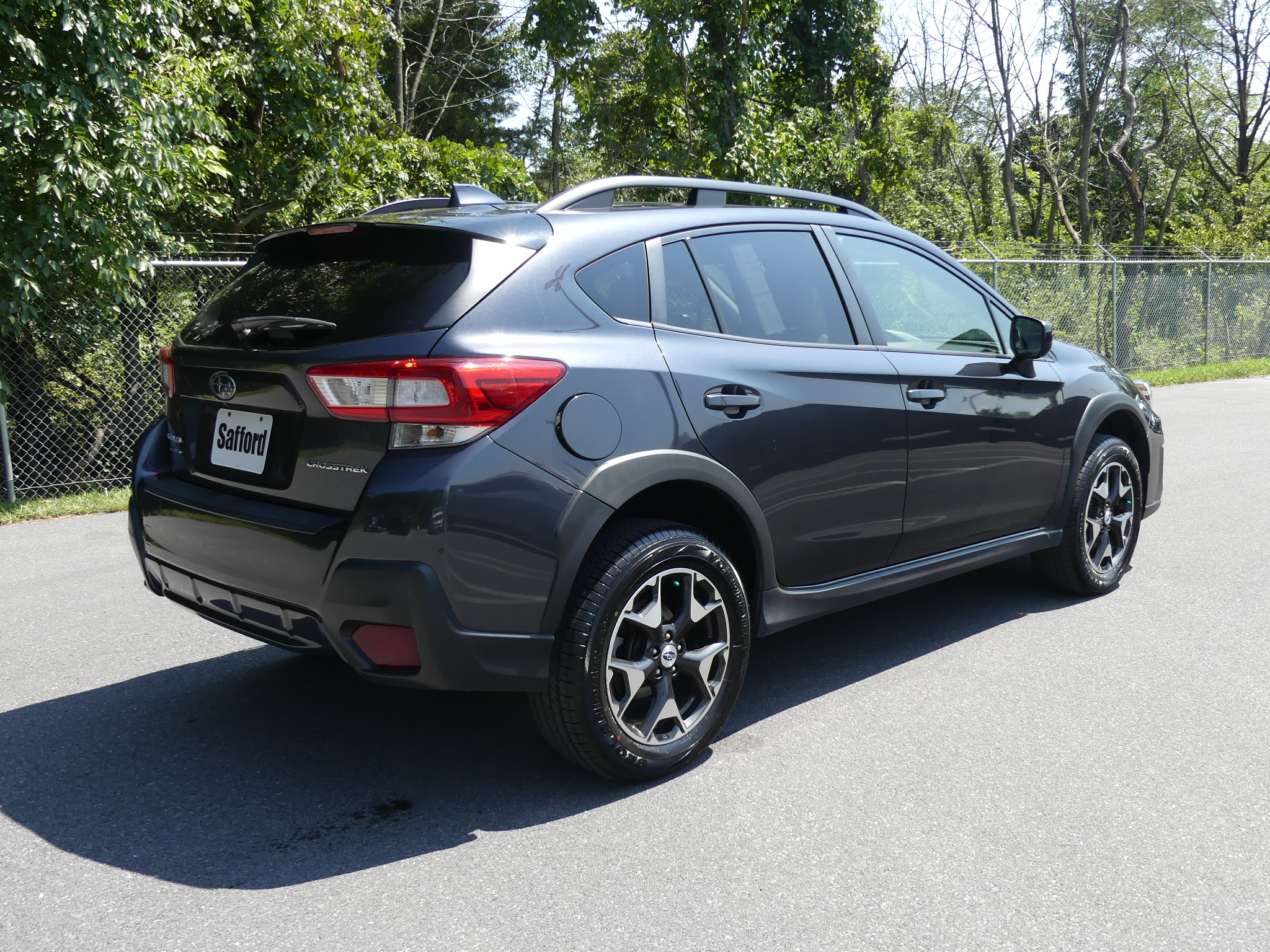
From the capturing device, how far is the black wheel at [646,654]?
2.99 meters

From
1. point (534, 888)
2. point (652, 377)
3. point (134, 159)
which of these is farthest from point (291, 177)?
point (534, 888)

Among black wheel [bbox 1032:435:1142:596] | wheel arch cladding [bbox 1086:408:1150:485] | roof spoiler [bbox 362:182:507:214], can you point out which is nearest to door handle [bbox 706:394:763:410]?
roof spoiler [bbox 362:182:507:214]

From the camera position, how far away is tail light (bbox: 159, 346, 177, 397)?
3523 mm

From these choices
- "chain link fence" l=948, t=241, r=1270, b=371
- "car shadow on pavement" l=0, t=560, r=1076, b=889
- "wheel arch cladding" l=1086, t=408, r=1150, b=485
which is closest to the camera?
"car shadow on pavement" l=0, t=560, r=1076, b=889

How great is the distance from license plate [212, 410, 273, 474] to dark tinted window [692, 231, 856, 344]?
4.76ft

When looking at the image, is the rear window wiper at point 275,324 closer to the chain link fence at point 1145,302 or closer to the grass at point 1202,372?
the chain link fence at point 1145,302

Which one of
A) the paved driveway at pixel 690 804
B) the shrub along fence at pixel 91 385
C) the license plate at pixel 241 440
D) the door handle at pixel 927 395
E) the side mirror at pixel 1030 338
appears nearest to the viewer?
the paved driveway at pixel 690 804

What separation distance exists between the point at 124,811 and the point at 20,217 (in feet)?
20.1

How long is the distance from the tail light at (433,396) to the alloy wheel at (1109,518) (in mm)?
3253

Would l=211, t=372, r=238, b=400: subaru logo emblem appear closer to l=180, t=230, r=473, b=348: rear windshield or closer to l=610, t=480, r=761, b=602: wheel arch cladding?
l=180, t=230, r=473, b=348: rear windshield

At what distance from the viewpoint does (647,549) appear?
3084 millimetres

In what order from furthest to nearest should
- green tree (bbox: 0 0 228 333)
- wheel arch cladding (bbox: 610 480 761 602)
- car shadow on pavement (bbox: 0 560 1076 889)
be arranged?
green tree (bbox: 0 0 228 333) < wheel arch cladding (bbox: 610 480 761 602) < car shadow on pavement (bbox: 0 560 1076 889)

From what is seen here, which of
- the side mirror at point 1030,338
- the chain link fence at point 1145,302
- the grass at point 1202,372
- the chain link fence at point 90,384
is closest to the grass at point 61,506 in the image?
the chain link fence at point 90,384

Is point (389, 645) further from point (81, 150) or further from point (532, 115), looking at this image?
point (532, 115)
